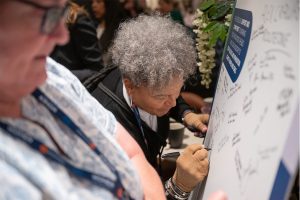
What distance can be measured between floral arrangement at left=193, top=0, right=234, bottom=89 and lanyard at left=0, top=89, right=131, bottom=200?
76 centimetres

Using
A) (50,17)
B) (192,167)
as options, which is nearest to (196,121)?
(192,167)

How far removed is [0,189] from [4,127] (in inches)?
4.2

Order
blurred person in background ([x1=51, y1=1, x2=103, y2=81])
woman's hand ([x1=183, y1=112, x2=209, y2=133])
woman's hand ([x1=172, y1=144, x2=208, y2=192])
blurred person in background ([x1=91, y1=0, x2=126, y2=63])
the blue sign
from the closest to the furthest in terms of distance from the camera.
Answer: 1. the blue sign
2. woman's hand ([x1=172, y1=144, x2=208, y2=192])
3. woman's hand ([x1=183, y1=112, x2=209, y2=133])
4. blurred person in background ([x1=51, y1=1, x2=103, y2=81])
5. blurred person in background ([x1=91, y1=0, x2=126, y2=63])

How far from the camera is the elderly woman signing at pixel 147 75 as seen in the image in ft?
4.19

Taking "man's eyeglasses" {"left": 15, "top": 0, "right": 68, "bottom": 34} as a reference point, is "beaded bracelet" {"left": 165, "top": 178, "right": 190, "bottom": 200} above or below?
below

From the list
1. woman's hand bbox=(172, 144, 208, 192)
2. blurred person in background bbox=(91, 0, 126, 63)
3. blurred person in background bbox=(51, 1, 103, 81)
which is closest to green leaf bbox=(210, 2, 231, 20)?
woman's hand bbox=(172, 144, 208, 192)

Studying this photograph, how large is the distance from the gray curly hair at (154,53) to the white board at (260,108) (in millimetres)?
261

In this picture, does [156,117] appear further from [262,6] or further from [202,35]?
[262,6]

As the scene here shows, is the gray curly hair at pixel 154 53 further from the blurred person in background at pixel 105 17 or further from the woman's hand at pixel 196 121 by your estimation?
the blurred person in background at pixel 105 17

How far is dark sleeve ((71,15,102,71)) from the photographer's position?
2391 mm

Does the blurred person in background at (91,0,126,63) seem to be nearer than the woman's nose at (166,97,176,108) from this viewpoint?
No

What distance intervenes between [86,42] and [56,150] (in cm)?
181

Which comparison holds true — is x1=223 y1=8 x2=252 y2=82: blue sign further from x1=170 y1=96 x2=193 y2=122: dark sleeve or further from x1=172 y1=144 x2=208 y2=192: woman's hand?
x1=170 y1=96 x2=193 y2=122: dark sleeve

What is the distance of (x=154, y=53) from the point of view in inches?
50.1
